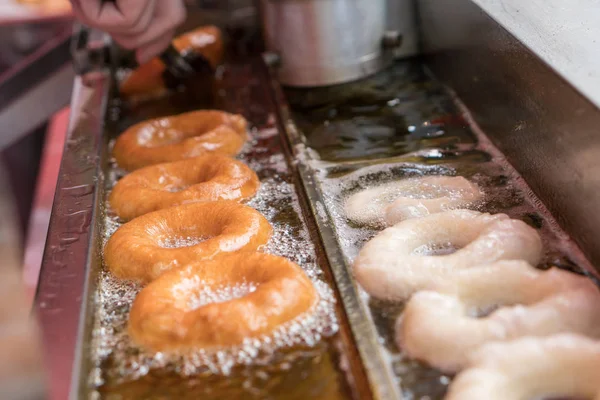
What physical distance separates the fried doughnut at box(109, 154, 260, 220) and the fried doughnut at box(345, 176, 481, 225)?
0.30 metres

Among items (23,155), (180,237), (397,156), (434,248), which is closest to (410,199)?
(434,248)

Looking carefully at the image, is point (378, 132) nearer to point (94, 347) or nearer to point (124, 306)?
point (124, 306)

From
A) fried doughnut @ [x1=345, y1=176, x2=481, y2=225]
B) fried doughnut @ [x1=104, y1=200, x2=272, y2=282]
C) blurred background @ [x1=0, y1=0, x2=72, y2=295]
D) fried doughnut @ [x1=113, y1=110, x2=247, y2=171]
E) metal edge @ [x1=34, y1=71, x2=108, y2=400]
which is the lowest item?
blurred background @ [x1=0, y1=0, x2=72, y2=295]

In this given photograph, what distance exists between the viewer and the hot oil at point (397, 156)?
1.26 metres

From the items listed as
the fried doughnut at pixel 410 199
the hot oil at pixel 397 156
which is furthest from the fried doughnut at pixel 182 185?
the fried doughnut at pixel 410 199

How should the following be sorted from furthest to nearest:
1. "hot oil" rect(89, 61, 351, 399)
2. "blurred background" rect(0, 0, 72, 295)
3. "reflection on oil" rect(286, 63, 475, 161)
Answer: "blurred background" rect(0, 0, 72, 295) → "reflection on oil" rect(286, 63, 475, 161) → "hot oil" rect(89, 61, 351, 399)

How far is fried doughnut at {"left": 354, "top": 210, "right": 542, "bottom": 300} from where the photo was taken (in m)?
1.28

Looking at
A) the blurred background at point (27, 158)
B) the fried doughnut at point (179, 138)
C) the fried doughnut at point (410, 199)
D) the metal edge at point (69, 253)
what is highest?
the metal edge at point (69, 253)

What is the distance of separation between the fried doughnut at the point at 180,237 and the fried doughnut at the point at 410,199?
0.23 m

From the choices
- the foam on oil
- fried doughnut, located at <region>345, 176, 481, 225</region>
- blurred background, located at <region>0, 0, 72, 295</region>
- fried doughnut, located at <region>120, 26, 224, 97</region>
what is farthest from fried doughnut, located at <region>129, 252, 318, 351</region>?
blurred background, located at <region>0, 0, 72, 295</region>

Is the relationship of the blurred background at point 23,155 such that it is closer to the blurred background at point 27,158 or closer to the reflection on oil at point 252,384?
the blurred background at point 27,158

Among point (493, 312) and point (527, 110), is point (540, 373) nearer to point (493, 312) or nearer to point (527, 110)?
point (493, 312)

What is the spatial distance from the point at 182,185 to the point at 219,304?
0.67 metres

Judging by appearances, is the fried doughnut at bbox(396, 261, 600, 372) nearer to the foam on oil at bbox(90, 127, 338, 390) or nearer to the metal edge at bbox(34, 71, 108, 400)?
the foam on oil at bbox(90, 127, 338, 390)
